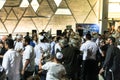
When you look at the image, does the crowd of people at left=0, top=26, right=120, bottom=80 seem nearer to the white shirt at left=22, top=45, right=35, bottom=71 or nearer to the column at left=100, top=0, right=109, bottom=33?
the white shirt at left=22, top=45, right=35, bottom=71

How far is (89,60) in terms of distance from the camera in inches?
496

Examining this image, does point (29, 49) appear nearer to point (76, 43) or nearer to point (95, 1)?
point (76, 43)

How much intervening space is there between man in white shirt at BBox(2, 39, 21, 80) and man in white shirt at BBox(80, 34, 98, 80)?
3682 millimetres

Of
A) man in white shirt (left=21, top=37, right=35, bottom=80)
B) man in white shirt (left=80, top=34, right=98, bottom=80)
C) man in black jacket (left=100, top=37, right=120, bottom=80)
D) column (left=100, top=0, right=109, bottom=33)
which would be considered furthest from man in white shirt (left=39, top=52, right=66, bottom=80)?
column (left=100, top=0, right=109, bottom=33)

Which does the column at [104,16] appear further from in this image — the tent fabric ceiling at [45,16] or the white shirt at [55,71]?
the white shirt at [55,71]

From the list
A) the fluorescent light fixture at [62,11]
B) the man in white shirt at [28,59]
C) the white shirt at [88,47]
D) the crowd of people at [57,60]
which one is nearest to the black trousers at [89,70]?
the crowd of people at [57,60]

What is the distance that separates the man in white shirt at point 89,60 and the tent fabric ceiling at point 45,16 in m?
12.8

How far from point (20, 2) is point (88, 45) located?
13.3 metres

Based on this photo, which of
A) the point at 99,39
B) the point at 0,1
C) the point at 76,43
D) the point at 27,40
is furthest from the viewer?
the point at 0,1

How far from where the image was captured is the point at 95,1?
1045 inches

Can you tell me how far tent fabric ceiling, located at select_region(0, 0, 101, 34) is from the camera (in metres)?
25.0

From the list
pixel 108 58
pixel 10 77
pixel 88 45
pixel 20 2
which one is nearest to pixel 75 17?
pixel 20 2

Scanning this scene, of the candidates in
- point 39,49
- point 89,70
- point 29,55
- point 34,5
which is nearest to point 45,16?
point 34,5

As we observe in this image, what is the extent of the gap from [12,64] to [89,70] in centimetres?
429
